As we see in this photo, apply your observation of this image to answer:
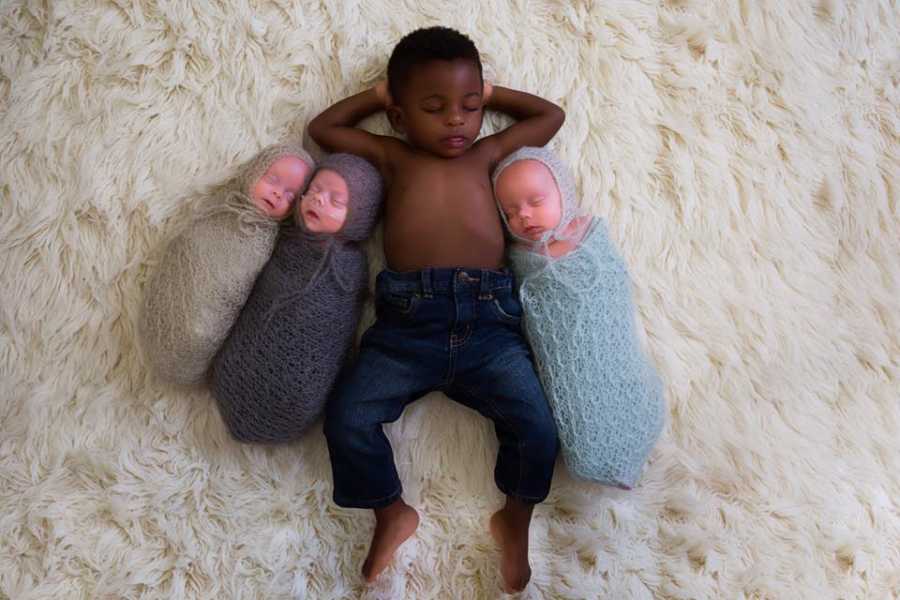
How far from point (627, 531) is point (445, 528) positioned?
0.98 ft

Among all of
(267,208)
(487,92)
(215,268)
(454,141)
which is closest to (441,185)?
(454,141)

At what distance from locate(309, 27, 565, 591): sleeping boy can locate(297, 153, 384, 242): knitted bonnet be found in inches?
1.2

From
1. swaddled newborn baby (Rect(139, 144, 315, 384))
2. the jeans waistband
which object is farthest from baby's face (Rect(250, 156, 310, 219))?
the jeans waistband

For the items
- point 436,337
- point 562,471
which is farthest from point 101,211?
point 562,471

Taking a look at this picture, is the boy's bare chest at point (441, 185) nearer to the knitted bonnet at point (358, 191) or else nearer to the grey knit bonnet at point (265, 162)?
the knitted bonnet at point (358, 191)

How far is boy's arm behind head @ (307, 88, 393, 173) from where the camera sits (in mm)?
1148

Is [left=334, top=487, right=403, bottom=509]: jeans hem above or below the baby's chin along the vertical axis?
below

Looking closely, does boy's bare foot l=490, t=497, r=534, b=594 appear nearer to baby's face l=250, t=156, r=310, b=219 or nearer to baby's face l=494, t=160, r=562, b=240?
baby's face l=494, t=160, r=562, b=240

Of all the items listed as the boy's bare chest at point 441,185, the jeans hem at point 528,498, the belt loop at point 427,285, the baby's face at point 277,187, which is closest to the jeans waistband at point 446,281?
the belt loop at point 427,285

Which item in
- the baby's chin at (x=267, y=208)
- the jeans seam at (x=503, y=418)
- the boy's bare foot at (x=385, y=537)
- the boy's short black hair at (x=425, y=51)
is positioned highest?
the boy's short black hair at (x=425, y=51)

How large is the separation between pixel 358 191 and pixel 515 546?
2.03 ft

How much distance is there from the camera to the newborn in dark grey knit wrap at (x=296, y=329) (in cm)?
108

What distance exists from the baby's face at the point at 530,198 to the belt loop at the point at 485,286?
3.6 inches

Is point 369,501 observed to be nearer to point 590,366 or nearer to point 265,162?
point 590,366
